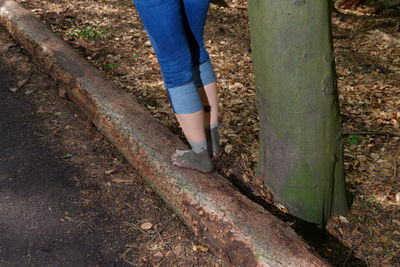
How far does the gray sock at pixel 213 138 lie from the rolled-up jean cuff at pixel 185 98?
19.1 inches

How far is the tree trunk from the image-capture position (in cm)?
208

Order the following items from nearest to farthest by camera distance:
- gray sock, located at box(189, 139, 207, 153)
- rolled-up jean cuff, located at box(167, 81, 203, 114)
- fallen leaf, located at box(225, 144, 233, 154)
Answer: rolled-up jean cuff, located at box(167, 81, 203, 114)
gray sock, located at box(189, 139, 207, 153)
fallen leaf, located at box(225, 144, 233, 154)

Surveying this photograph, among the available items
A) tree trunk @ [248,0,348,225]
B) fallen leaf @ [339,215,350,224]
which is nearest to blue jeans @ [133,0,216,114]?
tree trunk @ [248,0,348,225]

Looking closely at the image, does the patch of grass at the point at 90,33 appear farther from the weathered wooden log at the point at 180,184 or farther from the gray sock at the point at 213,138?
the gray sock at the point at 213,138

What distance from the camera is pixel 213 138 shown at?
2955mm

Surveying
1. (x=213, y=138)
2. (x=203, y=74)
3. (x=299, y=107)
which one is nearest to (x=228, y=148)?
(x=213, y=138)

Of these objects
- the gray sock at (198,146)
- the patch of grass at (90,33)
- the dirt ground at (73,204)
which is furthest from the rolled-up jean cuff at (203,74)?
the patch of grass at (90,33)

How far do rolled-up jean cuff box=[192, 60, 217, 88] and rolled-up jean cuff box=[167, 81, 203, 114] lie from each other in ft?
0.89

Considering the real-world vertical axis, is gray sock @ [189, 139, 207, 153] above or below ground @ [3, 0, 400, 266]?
above

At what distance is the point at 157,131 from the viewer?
304 centimetres

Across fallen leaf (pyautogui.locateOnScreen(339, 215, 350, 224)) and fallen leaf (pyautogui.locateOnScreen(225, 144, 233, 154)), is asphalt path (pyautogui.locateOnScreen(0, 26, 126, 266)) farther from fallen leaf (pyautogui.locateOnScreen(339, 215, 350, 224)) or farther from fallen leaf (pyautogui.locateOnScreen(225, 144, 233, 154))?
fallen leaf (pyautogui.locateOnScreen(339, 215, 350, 224))

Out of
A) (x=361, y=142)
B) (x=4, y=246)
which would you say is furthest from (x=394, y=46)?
(x=4, y=246)

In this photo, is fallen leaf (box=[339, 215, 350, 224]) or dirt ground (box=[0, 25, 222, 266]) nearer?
dirt ground (box=[0, 25, 222, 266])

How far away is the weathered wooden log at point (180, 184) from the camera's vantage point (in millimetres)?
2143
